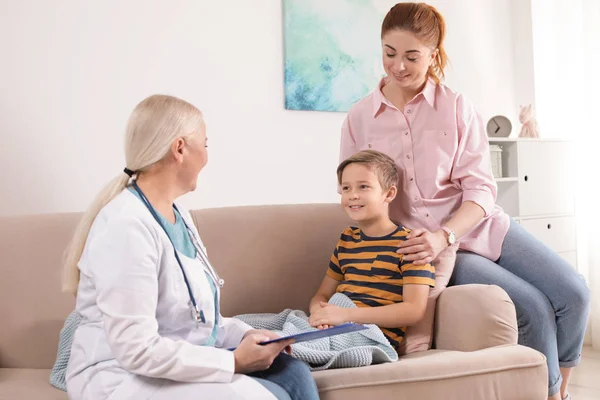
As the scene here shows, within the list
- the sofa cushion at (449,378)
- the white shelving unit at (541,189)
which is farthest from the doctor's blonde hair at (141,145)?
the white shelving unit at (541,189)

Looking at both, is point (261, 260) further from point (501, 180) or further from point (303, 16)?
point (501, 180)

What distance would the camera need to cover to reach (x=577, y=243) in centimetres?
389

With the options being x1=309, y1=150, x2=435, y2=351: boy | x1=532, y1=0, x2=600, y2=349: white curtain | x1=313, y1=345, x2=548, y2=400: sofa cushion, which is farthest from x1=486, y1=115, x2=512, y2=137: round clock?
x1=313, y1=345, x2=548, y2=400: sofa cushion

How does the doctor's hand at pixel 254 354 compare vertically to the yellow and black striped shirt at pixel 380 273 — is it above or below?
below

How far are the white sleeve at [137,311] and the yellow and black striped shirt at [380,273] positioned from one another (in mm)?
693

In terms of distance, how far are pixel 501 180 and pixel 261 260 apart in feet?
6.11

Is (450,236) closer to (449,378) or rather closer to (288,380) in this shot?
(449,378)

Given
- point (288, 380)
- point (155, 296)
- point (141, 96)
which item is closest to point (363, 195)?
point (288, 380)

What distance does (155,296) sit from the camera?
4.21 ft

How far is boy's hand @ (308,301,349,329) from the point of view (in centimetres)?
180

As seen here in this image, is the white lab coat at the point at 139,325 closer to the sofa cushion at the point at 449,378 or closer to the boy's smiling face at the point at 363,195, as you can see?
the sofa cushion at the point at 449,378

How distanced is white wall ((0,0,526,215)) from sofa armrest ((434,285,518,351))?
59.2 inches

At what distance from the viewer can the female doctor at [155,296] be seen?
1.25m

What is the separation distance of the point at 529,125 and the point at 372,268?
2.30m
